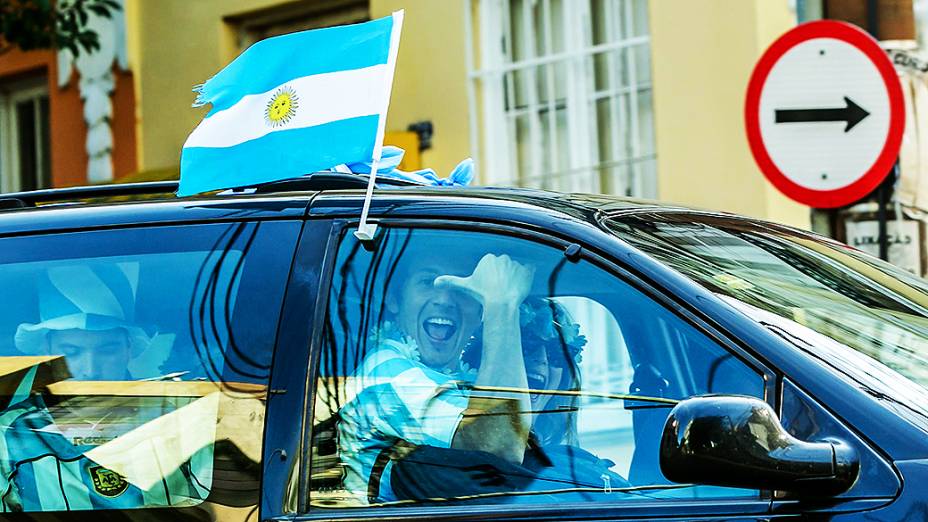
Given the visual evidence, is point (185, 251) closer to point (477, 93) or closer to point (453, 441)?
point (453, 441)

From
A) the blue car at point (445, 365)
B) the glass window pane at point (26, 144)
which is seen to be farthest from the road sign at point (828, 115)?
the glass window pane at point (26, 144)

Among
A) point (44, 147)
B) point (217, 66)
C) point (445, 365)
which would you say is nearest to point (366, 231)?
point (445, 365)

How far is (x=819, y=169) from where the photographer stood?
600 cm

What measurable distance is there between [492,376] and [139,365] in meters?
0.77

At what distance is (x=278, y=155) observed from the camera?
339cm

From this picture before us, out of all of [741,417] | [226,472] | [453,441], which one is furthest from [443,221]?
[741,417]

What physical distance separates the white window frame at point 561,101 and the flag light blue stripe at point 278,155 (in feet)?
19.4

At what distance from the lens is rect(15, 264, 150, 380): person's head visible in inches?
122

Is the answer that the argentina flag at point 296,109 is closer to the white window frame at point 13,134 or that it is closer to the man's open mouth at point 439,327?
the man's open mouth at point 439,327

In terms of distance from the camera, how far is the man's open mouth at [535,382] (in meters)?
2.81

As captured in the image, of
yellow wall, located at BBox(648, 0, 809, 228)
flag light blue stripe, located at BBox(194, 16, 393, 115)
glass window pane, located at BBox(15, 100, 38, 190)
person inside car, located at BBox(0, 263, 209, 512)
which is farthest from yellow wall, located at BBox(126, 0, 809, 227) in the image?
person inside car, located at BBox(0, 263, 209, 512)

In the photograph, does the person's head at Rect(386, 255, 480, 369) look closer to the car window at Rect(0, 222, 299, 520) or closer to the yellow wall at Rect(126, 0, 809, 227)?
the car window at Rect(0, 222, 299, 520)

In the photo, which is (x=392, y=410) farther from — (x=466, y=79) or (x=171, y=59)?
(x=171, y=59)

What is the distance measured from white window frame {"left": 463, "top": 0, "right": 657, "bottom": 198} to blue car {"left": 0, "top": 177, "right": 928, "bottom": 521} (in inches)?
238
